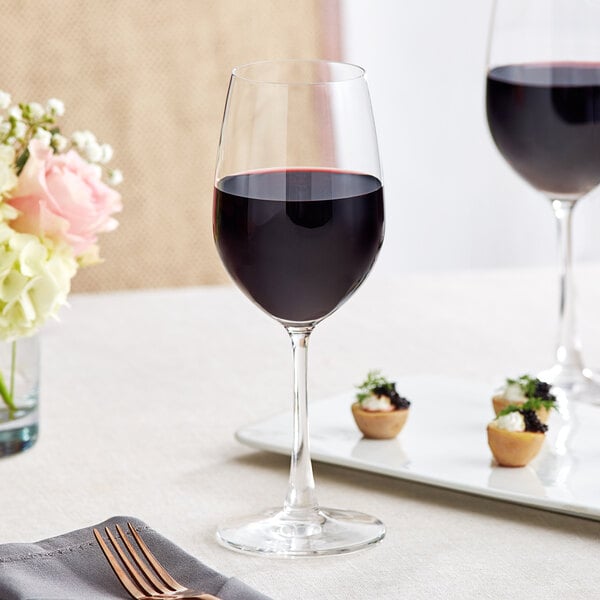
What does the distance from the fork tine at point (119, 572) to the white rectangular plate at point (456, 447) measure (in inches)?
10.7

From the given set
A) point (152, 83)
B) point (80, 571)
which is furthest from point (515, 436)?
point (152, 83)

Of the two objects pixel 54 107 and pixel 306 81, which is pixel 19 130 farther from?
pixel 306 81

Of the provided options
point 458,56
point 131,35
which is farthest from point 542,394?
point 458,56

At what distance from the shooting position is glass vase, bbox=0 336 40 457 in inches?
42.7

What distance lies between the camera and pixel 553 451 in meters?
1.02

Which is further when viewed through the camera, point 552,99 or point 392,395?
point 552,99

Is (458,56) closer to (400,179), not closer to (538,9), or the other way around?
(400,179)

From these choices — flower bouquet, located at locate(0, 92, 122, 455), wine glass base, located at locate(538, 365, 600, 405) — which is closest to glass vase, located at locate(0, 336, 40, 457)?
flower bouquet, located at locate(0, 92, 122, 455)

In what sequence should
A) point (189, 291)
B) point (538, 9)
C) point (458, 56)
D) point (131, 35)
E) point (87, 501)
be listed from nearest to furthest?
point (87, 501) < point (538, 9) < point (189, 291) < point (131, 35) < point (458, 56)

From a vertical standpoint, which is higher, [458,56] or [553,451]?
[458,56]

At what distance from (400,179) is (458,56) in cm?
43

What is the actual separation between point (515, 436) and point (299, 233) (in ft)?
0.90

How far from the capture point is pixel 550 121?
121cm

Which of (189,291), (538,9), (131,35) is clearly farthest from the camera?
(131,35)
